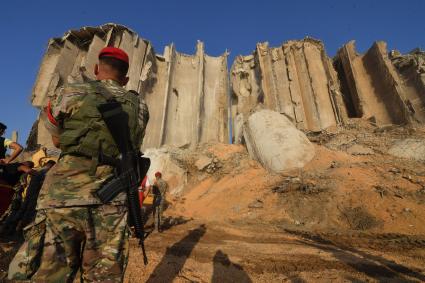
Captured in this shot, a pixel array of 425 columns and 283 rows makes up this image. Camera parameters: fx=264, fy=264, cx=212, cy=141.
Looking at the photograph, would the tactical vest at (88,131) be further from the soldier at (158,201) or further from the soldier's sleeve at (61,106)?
the soldier at (158,201)

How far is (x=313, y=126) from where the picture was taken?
17219mm

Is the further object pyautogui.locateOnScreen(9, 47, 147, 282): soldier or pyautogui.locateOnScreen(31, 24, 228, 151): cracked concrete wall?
pyautogui.locateOnScreen(31, 24, 228, 151): cracked concrete wall

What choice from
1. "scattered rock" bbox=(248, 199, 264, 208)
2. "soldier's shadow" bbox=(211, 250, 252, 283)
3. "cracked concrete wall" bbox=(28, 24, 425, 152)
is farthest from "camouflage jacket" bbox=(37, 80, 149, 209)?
"cracked concrete wall" bbox=(28, 24, 425, 152)

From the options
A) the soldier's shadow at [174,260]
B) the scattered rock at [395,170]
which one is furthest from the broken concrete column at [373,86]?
the soldier's shadow at [174,260]

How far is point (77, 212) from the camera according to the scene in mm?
1636

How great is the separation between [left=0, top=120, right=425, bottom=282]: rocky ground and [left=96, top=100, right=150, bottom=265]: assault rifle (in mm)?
1828

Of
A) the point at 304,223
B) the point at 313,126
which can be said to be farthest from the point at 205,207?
the point at 313,126

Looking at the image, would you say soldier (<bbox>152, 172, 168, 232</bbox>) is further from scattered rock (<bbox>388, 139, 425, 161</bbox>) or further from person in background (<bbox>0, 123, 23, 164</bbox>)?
scattered rock (<bbox>388, 139, 425, 161</bbox>)

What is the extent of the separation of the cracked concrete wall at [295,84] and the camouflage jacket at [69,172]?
621 inches

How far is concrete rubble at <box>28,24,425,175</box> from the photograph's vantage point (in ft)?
52.4

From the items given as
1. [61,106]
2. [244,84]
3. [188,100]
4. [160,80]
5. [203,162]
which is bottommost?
[61,106]

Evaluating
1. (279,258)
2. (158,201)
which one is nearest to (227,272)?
(279,258)

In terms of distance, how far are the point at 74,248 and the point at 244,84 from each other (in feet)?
71.0

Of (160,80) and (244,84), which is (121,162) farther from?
(244,84)
